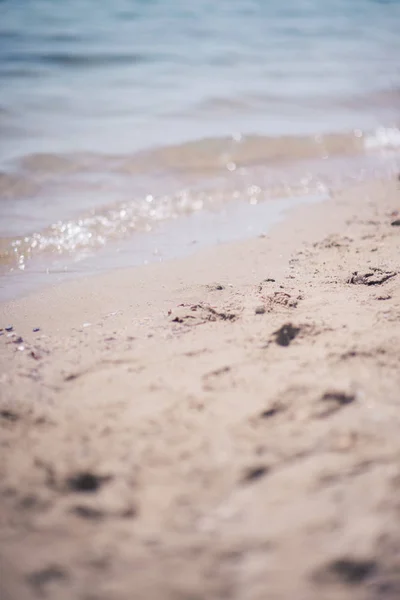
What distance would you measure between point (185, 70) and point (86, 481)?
25.6 ft

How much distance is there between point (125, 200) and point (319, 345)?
2710mm

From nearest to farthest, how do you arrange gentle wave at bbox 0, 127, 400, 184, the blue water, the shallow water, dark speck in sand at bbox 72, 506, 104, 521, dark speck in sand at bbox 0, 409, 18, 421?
1. dark speck in sand at bbox 72, 506, 104, 521
2. dark speck in sand at bbox 0, 409, 18, 421
3. the shallow water
4. gentle wave at bbox 0, 127, 400, 184
5. the blue water

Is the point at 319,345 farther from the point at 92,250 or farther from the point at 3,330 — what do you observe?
the point at 92,250

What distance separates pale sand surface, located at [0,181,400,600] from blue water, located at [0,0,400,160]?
345 cm

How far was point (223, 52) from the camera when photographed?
9133 mm

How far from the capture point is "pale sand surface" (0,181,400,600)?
3.99 feet

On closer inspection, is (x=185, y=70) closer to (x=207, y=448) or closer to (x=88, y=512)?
(x=207, y=448)

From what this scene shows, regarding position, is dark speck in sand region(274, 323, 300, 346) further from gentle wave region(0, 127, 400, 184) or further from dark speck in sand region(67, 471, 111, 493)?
gentle wave region(0, 127, 400, 184)

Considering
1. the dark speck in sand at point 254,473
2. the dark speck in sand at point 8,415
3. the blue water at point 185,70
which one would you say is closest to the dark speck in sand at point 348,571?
the dark speck in sand at point 254,473

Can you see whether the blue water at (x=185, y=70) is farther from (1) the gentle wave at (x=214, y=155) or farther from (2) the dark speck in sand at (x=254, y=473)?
(2) the dark speck in sand at (x=254, y=473)

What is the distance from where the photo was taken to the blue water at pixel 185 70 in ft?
19.3

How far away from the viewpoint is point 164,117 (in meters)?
6.07

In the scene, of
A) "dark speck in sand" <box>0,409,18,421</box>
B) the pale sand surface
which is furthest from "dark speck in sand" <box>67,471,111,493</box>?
"dark speck in sand" <box>0,409,18,421</box>

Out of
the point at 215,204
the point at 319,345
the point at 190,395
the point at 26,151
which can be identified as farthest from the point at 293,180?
the point at 190,395
